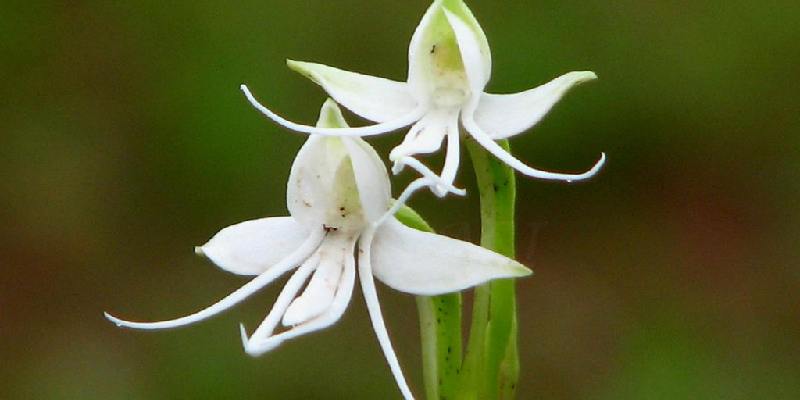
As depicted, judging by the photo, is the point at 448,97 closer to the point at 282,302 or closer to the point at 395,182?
the point at 282,302

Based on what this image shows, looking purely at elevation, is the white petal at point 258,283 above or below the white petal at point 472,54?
below

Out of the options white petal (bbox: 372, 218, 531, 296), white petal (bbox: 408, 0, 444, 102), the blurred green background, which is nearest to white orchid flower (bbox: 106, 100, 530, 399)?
white petal (bbox: 372, 218, 531, 296)

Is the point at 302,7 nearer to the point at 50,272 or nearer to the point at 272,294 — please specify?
the point at 272,294

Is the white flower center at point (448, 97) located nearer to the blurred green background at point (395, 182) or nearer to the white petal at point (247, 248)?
the white petal at point (247, 248)

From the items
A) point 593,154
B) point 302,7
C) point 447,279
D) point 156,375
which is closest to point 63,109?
point 302,7

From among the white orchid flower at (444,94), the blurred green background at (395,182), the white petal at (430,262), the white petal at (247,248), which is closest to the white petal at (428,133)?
the white orchid flower at (444,94)

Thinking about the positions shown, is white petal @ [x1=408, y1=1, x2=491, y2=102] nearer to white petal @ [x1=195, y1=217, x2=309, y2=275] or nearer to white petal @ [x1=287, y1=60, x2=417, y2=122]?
white petal @ [x1=287, y1=60, x2=417, y2=122]

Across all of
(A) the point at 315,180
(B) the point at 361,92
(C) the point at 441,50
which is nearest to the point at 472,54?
(C) the point at 441,50
